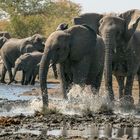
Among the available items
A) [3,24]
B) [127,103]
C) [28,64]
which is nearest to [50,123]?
[127,103]

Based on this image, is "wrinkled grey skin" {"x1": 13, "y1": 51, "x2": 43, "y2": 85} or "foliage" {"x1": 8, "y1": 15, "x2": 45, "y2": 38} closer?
"wrinkled grey skin" {"x1": 13, "y1": 51, "x2": 43, "y2": 85}

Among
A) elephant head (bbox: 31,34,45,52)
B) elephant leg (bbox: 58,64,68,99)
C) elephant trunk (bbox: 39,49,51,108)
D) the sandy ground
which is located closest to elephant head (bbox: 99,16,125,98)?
elephant leg (bbox: 58,64,68,99)

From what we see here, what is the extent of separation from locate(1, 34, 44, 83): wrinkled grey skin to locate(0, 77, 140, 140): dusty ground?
A: 23462 mm

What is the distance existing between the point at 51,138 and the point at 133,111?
23.4 ft

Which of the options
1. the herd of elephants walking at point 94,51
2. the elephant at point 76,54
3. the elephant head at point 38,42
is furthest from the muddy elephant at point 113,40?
the elephant head at point 38,42

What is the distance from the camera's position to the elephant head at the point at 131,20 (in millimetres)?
21078

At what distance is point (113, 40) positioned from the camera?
20375 mm

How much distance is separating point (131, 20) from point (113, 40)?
1415 millimetres

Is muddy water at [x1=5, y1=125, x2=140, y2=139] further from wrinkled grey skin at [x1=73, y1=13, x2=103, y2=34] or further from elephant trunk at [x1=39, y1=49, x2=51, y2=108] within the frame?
wrinkled grey skin at [x1=73, y1=13, x2=103, y2=34]

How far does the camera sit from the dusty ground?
40.4ft

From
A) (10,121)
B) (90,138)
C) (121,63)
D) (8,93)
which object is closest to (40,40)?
(8,93)

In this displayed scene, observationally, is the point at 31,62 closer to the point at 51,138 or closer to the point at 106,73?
the point at 106,73

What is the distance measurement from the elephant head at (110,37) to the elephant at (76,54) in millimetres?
278

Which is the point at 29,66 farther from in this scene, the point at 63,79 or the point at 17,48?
→ the point at 63,79
